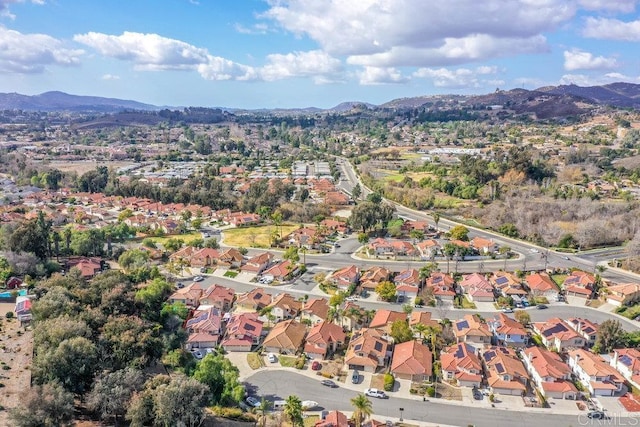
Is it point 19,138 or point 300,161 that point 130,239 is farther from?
point 19,138

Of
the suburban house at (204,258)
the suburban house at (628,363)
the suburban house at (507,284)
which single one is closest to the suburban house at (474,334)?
the suburban house at (628,363)

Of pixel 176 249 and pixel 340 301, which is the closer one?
pixel 340 301

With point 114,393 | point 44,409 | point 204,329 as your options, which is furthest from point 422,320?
point 44,409

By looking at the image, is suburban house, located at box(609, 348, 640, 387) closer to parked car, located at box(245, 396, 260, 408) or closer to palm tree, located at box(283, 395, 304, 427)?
palm tree, located at box(283, 395, 304, 427)

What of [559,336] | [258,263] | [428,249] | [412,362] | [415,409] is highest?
[428,249]

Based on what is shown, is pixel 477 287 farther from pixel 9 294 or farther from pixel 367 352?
pixel 9 294

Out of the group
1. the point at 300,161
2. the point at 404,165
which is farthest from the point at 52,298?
the point at 300,161

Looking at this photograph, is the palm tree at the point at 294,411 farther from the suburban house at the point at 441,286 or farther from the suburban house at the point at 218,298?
the suburban house at the point at 441,286
